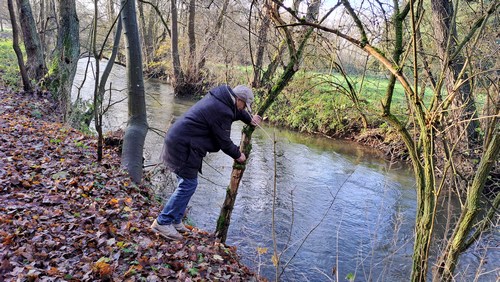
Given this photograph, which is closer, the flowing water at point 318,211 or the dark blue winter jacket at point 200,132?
the dark blue winter jacket at point 200,132

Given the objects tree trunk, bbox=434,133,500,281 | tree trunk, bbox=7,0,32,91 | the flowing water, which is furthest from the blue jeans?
tree trunk, bbox=7,0,32,91

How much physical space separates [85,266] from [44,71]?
11.8 m

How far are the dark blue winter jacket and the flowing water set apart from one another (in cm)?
47

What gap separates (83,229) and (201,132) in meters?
1.72

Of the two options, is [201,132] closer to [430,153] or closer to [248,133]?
[248,133]

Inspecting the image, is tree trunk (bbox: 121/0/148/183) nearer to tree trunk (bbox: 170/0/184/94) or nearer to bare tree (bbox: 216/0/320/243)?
bare tree (bbox: 216/0/320/243)

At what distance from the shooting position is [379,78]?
636 cm

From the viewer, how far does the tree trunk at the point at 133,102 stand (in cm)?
673

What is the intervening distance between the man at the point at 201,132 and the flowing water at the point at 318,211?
43cm

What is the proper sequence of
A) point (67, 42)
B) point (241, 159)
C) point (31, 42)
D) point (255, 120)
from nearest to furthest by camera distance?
point (255, 120)
point (241, 159)
point (67, 42)
point (31, 42)

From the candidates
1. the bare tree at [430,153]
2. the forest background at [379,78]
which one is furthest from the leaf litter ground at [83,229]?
the bare tree at [430,153]

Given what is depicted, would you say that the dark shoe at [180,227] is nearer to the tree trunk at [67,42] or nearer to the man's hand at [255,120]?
the man's hand at [255,120]

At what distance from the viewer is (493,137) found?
3098 millimetres

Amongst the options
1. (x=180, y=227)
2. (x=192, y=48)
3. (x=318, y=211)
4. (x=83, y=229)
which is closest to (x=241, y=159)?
(x=180, y=227)
